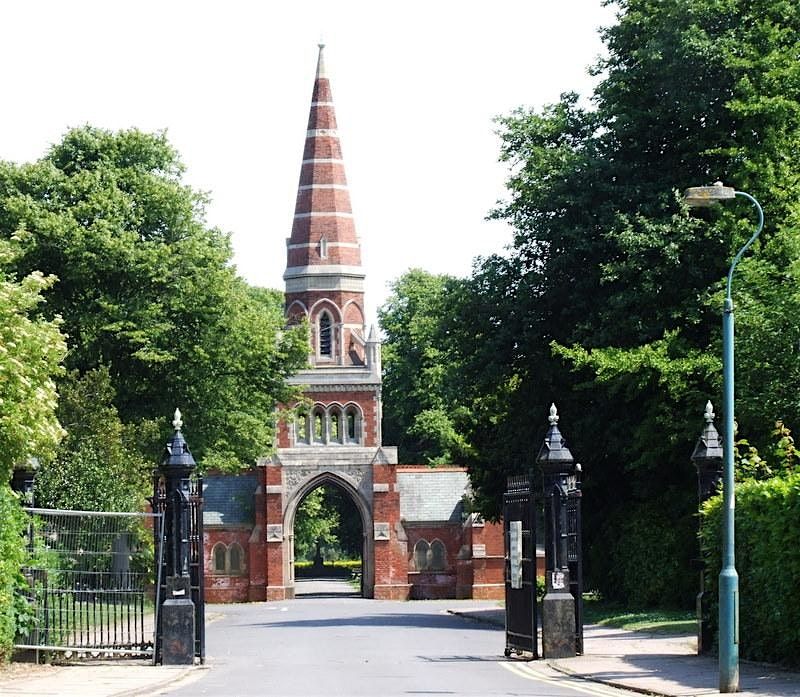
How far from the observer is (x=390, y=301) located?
3580 inches

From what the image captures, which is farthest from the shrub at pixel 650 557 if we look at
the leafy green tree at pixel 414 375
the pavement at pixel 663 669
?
the leafy green tree at pixel 414 375

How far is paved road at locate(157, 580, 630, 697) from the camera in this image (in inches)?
774

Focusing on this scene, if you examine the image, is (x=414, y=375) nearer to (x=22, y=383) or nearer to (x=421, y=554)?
(x=421, y=554)

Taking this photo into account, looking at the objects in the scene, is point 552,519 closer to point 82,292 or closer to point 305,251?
point 82,292

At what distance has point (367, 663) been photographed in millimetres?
24656

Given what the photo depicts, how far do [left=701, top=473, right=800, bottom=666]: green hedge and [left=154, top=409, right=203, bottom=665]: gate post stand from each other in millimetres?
8174

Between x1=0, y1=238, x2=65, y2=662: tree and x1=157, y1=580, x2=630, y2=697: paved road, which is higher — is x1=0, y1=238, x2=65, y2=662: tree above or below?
above

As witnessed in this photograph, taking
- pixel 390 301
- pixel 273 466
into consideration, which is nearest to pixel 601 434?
pixel 273 466

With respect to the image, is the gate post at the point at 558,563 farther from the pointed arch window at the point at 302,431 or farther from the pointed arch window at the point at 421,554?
the pointed arch window at the point at 302,431

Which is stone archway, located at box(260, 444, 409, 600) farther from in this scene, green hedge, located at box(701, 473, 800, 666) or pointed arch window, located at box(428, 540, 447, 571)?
green hedge, located at box(701, 473, 800, 666)

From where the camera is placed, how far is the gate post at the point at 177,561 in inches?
961

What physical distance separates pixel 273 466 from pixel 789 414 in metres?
43.8

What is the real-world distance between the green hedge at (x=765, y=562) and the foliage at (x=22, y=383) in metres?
10.5

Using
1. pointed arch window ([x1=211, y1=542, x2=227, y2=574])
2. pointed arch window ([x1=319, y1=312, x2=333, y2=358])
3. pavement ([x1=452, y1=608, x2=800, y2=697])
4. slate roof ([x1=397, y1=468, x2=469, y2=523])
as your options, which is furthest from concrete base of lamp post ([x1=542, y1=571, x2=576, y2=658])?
pointed arch window ([x1=319, y1=312, x2=333, y2=358])
